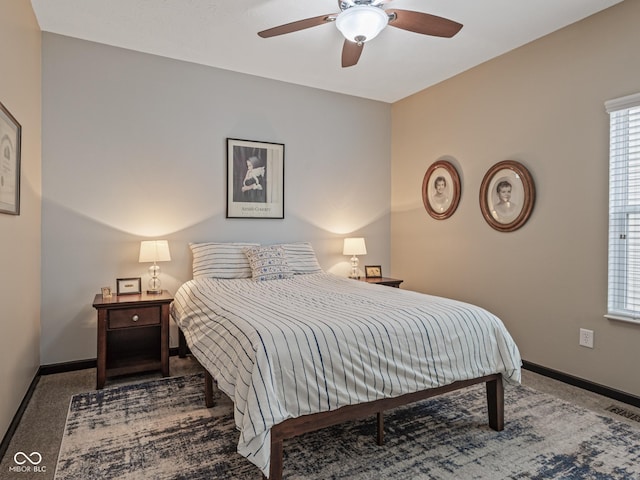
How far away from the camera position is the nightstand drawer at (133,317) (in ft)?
10.0

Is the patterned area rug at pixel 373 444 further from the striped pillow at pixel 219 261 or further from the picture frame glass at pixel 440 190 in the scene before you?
the picture frame glass at pixel 440 190

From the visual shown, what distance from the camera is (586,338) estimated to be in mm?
3004

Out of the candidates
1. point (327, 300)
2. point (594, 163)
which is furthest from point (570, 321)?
point (327, 300)

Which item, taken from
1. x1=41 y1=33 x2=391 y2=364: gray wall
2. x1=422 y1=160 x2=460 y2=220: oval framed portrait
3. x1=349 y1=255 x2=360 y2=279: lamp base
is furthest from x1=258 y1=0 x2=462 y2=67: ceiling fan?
x1=349 y1=255 x2=360 y2=279: lamp base

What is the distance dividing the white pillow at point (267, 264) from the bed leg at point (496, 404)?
6.42 ft

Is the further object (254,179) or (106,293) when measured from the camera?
(254,179)

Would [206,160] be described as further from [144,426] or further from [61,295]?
[144,426]

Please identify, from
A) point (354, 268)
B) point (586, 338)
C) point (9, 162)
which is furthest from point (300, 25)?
point (586, 338)

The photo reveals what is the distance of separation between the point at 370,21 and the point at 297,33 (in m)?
1.11

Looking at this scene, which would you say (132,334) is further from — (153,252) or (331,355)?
(331,355)

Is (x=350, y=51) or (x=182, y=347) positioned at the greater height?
(x=350, y=51)

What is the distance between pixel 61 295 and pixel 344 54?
297cm

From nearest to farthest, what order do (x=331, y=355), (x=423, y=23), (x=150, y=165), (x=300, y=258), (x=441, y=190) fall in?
(x=331, y=355)
(x=423, y=23)
(x=150, y=165)
(x=300, y=258)
(x=441, y=190)

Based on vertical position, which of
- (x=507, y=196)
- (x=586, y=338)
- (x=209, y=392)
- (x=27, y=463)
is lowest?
(x=27, y=463)
